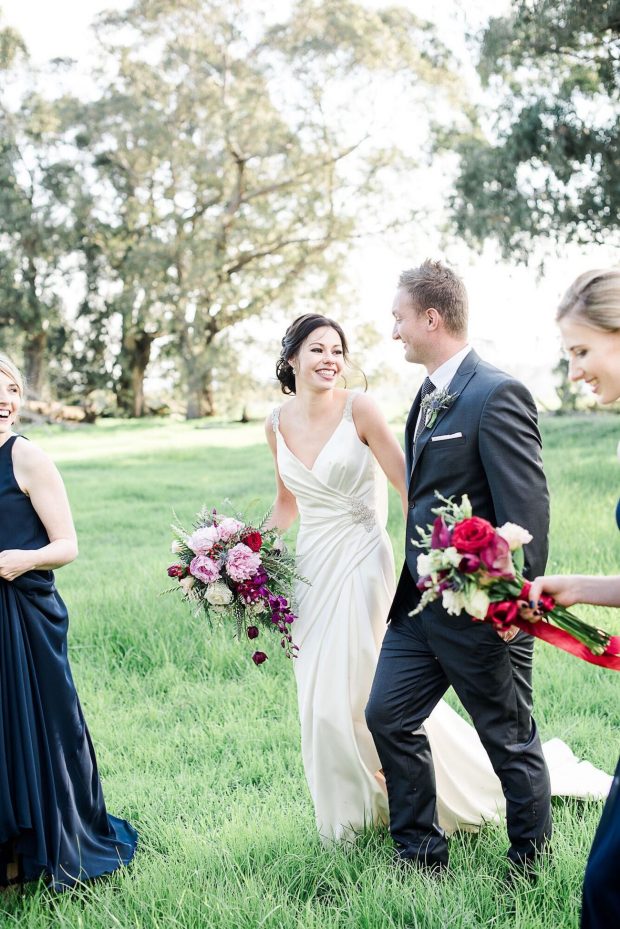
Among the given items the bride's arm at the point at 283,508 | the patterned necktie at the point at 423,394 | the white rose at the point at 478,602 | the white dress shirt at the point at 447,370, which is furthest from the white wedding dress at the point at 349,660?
the white rose at the point at 478,602

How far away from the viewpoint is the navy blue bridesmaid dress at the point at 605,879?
7.19 ft

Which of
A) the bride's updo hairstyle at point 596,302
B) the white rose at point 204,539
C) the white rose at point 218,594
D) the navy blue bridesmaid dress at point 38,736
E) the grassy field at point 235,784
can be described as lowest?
the grassy field at point 235,784

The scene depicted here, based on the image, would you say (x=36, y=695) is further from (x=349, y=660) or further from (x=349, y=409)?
(x=349, y=409)

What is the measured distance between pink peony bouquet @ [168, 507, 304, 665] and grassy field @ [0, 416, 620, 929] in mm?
315

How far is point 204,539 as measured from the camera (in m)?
4.09

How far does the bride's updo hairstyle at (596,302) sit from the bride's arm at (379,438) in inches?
70.0

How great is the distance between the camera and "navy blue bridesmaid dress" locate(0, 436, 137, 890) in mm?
3854

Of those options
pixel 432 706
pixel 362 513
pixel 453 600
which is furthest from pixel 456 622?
pixel 362 513

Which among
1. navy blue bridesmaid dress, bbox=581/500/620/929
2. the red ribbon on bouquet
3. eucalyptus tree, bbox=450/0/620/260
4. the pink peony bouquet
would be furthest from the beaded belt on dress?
eucalyptus tree, bbox=450/0/620/260

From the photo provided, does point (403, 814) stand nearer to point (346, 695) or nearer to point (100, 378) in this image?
point (346, 695)

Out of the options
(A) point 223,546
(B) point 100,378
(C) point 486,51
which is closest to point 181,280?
(B) point 100,378

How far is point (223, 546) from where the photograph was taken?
4.13 m

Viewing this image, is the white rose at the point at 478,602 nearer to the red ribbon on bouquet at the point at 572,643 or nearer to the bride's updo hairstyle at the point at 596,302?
the red ribbon on bouquet at the point at 572,643

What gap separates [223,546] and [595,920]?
2289 millimetres
